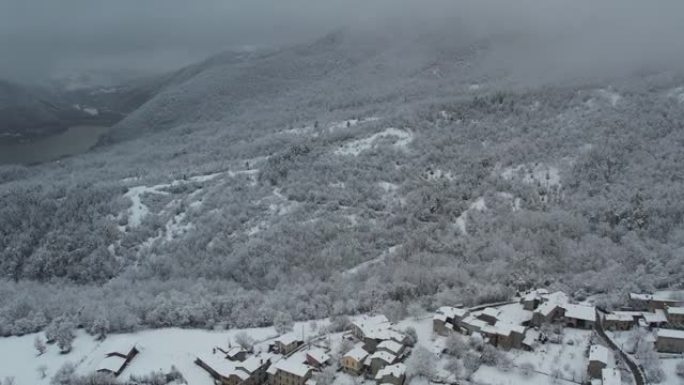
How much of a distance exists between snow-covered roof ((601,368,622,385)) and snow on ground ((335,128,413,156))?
81.4 m

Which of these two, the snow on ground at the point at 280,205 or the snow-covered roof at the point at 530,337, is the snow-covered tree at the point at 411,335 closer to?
the snow-covered roof at the point at 530,337

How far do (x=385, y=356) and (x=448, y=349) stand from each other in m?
6.68

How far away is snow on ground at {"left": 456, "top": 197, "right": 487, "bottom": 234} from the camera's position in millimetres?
97725

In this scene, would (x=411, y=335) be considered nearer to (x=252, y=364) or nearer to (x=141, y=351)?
(x=252, y=364)

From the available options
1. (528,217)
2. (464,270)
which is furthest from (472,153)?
(464,270)

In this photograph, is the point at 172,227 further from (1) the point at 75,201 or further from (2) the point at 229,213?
(1) the point at 75,201

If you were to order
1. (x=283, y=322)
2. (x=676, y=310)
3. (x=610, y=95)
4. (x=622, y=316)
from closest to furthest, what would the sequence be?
(x=676, y=310) < (x=622, y=316) < (x=283, y=322) < (x=610, y=95)

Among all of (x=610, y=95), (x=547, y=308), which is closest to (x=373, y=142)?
(x=610, y=95)

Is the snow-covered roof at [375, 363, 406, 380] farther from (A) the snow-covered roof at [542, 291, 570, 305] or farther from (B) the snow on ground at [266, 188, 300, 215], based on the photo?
(B) the snow on ground at [266, 188, 300, 215]

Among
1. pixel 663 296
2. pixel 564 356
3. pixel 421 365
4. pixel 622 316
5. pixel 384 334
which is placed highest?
pixel 384 334

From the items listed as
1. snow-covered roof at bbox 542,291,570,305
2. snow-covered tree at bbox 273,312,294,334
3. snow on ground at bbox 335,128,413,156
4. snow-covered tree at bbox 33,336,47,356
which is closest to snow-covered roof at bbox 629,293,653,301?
snow-covered roof at bbox 542,291,570,305

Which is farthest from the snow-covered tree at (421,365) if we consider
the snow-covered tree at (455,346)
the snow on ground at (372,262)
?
the snow on ground at (372,262)

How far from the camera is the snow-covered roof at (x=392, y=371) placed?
173 ft

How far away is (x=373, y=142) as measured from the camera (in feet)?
432
